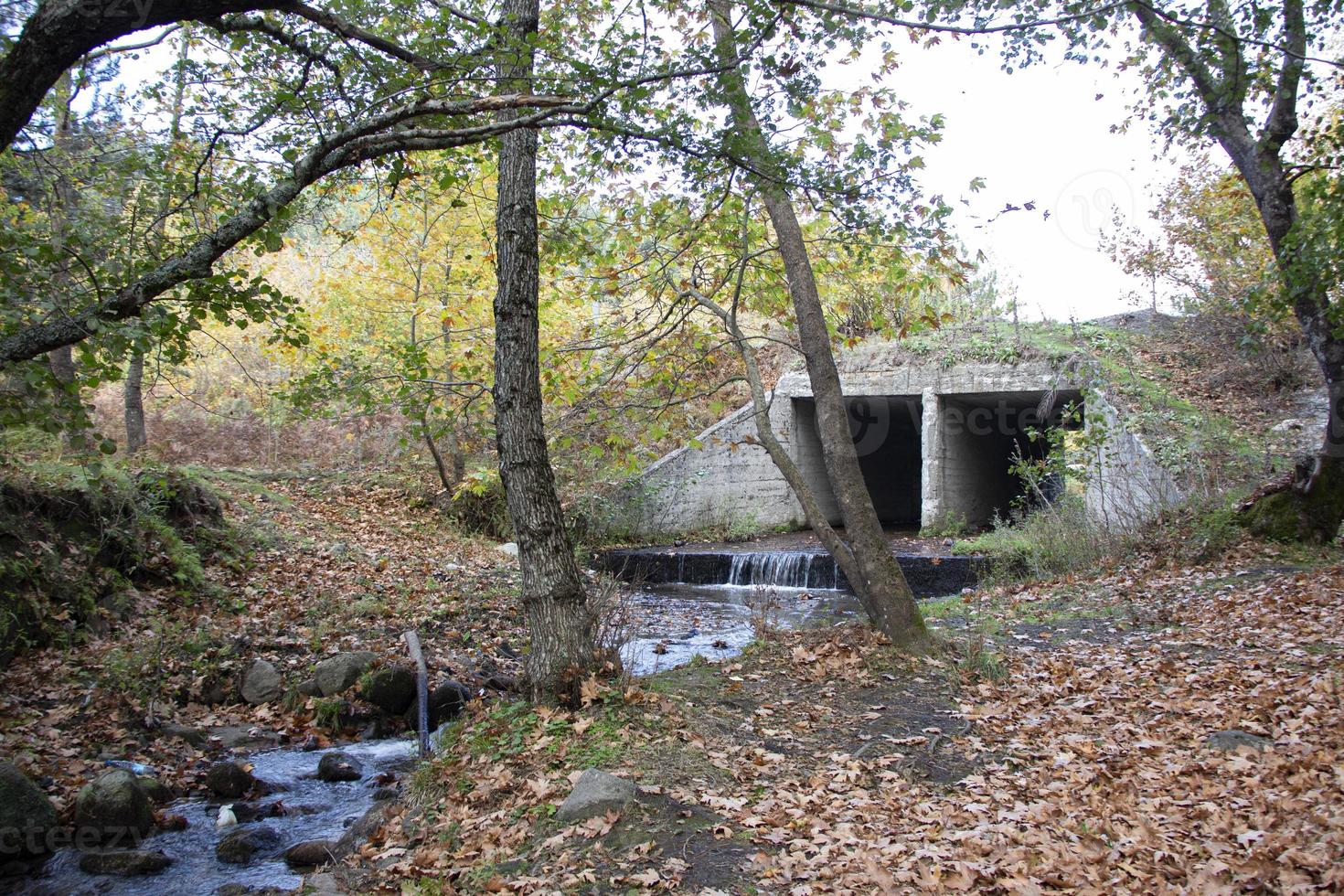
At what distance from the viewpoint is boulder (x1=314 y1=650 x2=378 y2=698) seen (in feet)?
26.0

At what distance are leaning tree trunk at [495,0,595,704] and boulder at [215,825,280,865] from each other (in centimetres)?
194

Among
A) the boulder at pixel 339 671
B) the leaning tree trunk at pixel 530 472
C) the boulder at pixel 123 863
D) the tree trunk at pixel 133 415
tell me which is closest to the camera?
the boulder at pixel 123 863

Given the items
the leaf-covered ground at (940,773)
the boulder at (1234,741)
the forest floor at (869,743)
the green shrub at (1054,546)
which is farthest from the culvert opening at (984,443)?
the boulder at (1234,741)

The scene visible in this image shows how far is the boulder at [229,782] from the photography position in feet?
20.1

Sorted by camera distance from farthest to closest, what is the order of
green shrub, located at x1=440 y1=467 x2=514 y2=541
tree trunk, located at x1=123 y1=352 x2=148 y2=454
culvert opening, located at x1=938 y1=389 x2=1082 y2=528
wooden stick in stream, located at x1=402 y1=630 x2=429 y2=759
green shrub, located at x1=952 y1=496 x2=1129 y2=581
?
culvert opening, located at x1=938 y1=389 x2=1082 y2=528, green shrub, located at x1=440 y1=467 x2=514 y2=541, tree trunk, located at x1=123 y1=352 x2=148 y2=454, green shrub, located at x1=952 y1=496 x2=1129 y2=581, wooden stick in stream, located at x1=402 y1=630 x2=429 y2=759

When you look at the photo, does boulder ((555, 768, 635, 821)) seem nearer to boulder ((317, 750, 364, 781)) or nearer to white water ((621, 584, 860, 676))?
white water ((621, 584, 860, 676))

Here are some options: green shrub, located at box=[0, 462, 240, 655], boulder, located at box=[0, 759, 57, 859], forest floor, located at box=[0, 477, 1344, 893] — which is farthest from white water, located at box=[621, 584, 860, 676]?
green shrub, located at box=[0, 462, 240, 655]

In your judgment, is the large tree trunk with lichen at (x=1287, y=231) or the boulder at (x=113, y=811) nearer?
the boulder at (x=113, y=811)

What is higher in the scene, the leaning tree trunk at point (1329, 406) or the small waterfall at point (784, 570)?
the leaning tree trunk at point (1329, 406)

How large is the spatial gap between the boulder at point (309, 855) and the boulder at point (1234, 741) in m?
5.16

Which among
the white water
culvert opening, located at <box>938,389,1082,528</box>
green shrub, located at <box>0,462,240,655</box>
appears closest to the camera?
green shrub, located at <box>0,462,240,655</box>

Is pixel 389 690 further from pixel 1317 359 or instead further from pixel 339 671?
pixel 1317 359

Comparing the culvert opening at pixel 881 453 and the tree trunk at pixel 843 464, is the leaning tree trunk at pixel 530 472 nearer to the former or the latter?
the tree trunk at pixel 843 464

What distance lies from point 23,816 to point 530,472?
12.0 ft
